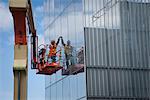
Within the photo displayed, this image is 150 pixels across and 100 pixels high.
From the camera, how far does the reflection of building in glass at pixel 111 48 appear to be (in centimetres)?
3744

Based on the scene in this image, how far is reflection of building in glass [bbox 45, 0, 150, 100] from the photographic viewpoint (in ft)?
123

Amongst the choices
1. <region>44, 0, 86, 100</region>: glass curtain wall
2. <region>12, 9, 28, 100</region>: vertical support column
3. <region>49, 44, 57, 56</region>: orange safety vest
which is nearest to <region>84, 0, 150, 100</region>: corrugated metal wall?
<region>44, 0, 86, 100</region>: glass curtain wall

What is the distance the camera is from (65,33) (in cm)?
4344

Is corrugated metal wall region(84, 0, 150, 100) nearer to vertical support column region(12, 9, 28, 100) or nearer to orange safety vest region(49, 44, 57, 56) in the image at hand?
orange safety vest region(49, 44, 57, 56)

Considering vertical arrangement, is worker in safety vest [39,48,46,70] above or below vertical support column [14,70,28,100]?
above

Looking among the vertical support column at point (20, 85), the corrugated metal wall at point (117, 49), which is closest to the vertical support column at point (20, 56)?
the vertical support column at point (20, 85)

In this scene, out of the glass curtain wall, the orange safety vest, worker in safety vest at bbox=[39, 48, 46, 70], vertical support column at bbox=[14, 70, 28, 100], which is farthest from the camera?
the glass curtain wall

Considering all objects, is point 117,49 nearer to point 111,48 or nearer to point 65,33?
point 111,48

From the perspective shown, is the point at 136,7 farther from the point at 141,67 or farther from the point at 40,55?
the point at 40,55

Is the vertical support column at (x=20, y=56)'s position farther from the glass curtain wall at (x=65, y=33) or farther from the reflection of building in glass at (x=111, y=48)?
the reflection of building in glass at (x=111, y=48)

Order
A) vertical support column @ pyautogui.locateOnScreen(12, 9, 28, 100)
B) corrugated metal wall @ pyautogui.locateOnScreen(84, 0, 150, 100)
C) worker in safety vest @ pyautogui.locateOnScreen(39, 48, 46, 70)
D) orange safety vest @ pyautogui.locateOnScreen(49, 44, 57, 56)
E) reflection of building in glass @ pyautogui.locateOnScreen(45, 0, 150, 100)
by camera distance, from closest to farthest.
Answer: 1. vertical support column @ pyautogui.locateOnScreen(12, 9, 28, 100)
2. worker in safety vest @ pyautogui.locateOnScreen(39, 48, 46, 70)
3. orange safety vest @ pyautogui.locateOnScreen(49, 44, 57, 56)
4. reflection of building in glass @ pyautogui.locateOnScreen(45, 0, 150, 100)
5. corrugated metal wall @ pyautogui.locateOnScreen(84, 0, 150, 100)

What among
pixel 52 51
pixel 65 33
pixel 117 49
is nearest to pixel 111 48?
pixel 117 49

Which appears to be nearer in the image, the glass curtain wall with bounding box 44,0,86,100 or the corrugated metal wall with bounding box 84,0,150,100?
the corrugated metal wall with bounding box 84,0,150,100

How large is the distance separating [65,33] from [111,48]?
6506 mm
